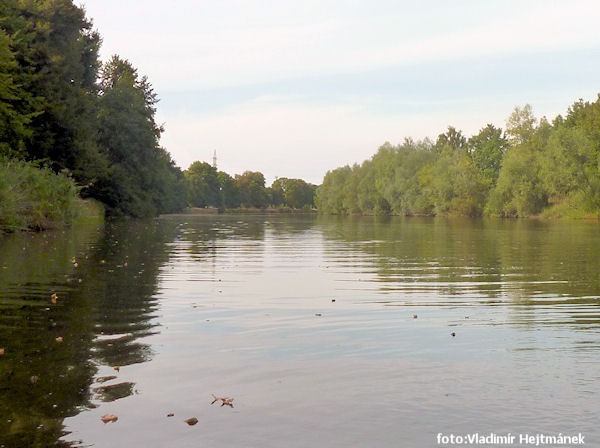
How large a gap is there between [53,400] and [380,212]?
474ft

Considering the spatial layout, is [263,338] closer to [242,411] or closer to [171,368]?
[171,368]

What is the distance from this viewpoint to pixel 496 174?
150875mm

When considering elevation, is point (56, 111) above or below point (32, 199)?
above

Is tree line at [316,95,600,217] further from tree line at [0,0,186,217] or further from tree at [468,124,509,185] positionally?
tree line at [0,0,186,217]

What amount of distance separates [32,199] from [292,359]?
28.9 metres

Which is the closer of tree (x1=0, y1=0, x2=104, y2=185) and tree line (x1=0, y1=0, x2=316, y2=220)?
tree line (x1=0, y1=0, x2=316, y2=220)

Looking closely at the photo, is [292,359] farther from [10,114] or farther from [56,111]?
[56,111]

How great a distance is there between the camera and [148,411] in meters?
5.55

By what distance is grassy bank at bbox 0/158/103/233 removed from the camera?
1128 inches

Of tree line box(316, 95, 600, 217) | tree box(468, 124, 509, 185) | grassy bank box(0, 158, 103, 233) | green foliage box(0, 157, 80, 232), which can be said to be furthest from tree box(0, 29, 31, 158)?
tree box(468, 124, 509, 185)

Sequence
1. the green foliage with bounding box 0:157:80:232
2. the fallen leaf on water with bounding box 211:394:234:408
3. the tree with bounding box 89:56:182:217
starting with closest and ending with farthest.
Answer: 1. the fallen leaf on water with bounding box 211:394:234:408
2. the green foliage with bounding box 0:157:80:232
3. the tree with bounding box 89:56:182:217

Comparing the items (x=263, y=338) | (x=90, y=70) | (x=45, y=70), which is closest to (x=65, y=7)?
(x=45, y=70)

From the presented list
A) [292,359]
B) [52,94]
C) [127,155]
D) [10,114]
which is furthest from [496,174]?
[292,359]

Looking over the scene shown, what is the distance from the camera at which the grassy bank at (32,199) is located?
1128 inches
